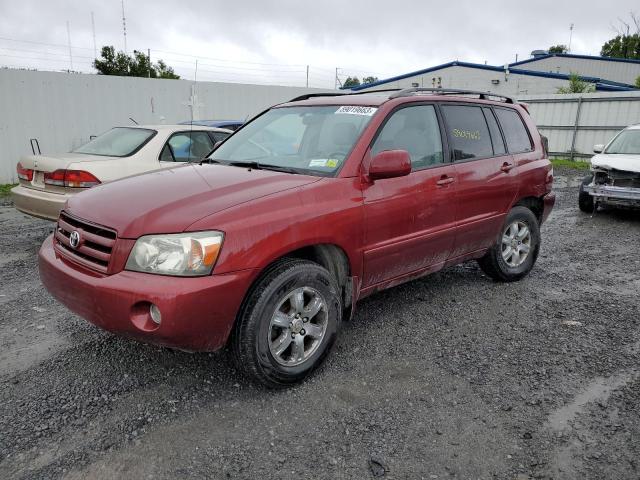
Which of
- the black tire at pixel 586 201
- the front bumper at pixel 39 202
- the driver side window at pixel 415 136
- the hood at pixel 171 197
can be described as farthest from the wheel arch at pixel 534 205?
the front bumper at pixel 39 202

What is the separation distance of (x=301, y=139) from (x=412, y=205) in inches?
38.6

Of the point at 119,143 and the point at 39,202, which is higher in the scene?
the point at 119,143

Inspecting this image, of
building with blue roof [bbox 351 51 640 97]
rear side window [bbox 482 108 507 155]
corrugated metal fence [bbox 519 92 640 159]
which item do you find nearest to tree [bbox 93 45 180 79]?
building with blue roof [bbox 351 51 640 97]

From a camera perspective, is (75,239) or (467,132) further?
(467,132)

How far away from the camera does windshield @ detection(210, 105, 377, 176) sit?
346 centimetres

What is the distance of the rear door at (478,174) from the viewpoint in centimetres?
411

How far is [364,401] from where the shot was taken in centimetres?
293

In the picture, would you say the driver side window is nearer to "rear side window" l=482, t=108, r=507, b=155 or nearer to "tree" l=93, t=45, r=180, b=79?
"rear side window" l=482, t=108, r=507, b=155

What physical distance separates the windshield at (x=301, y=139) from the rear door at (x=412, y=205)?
24 centimetres

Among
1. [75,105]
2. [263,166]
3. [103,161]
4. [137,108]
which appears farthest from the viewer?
[137,108]

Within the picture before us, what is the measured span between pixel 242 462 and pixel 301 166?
75.5 inches

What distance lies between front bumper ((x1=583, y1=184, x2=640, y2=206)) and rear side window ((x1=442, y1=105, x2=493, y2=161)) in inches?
190

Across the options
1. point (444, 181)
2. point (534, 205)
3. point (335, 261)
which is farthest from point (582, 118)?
point (335, 261)

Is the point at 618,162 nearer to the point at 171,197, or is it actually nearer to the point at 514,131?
the point at 514,131
